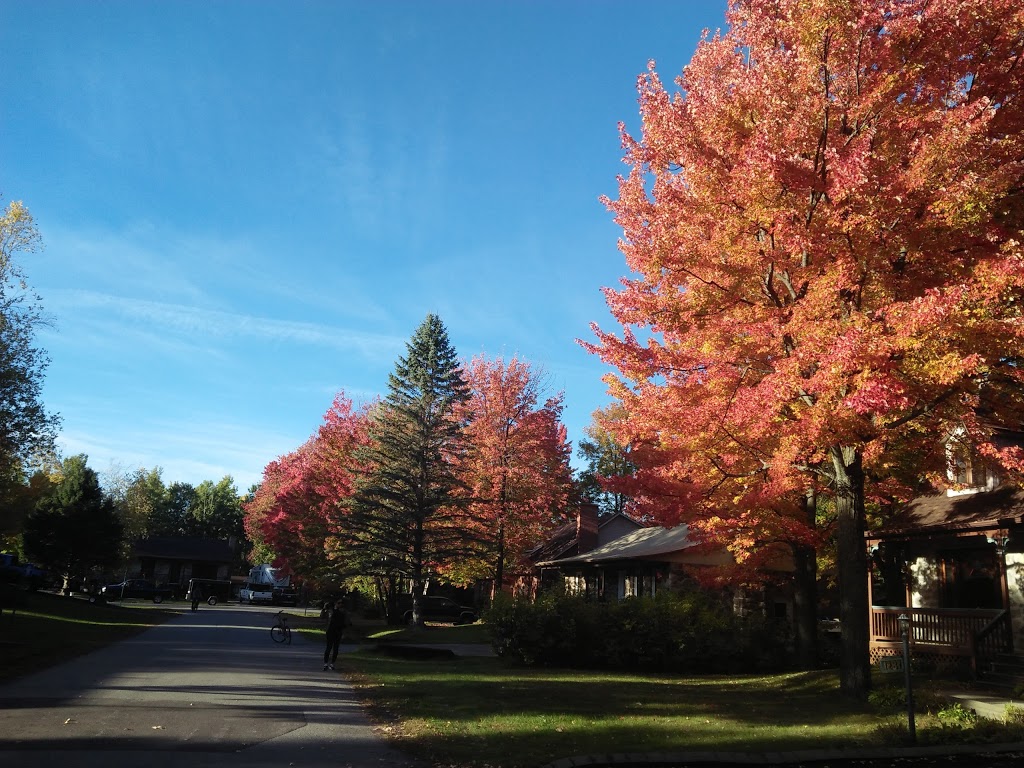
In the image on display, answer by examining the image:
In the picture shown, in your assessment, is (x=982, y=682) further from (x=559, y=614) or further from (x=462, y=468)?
(x=462, y=468)

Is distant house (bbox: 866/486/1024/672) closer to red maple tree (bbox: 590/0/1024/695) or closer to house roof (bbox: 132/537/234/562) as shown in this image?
red maple tree (bbox: 590/0/1024/695)

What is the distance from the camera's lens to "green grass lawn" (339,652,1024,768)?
8578mm

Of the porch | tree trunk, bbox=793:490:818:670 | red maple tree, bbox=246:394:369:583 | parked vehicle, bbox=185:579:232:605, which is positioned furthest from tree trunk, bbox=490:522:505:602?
parked vehicle, bbox=185:579:232:605

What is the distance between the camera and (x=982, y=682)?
14.2 metres

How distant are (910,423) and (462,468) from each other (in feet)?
85.2

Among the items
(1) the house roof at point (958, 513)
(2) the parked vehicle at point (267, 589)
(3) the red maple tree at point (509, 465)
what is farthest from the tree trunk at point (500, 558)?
(2) the parked vehicle at point (267, 589)

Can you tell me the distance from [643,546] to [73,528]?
40.4 m

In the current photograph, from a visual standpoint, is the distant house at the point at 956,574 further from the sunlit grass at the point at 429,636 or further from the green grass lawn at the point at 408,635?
the sunlit grass at the point at 429,636

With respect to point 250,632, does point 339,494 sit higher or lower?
higher

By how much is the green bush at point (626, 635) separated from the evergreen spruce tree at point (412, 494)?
14256 millimetres

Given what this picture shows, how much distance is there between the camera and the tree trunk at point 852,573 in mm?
12641

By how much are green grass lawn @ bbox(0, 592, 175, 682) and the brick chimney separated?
19.5 meters

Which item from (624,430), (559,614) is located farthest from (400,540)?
(624,430)

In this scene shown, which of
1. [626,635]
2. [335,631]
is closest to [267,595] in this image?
[335,631]
